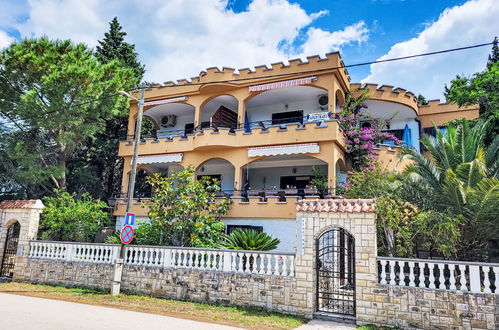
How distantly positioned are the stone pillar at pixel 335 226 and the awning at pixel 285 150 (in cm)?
685

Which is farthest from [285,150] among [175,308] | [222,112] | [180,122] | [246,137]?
[180,122]

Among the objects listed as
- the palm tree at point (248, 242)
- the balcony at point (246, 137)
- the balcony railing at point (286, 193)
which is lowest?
the palm tree at point (248, 242)

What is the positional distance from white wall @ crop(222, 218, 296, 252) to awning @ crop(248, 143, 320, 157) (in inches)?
134

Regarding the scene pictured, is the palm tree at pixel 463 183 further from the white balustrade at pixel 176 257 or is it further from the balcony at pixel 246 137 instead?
the white balustrade at pixel 176 257

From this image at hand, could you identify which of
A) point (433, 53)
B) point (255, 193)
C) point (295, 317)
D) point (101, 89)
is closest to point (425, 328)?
point (295, 317)

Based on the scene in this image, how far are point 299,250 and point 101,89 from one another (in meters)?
15.4

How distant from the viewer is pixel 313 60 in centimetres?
1742

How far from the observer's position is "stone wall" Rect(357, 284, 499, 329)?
785cm

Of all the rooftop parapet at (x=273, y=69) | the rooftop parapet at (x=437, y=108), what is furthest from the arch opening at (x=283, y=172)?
the rooftop parapet at (x=437, y=108)

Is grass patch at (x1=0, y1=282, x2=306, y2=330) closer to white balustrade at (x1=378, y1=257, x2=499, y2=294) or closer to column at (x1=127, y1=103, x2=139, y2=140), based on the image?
white balustrade at (x1=378, y1=257, x2=499, y2=294)

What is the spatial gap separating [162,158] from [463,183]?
1522 centimetres

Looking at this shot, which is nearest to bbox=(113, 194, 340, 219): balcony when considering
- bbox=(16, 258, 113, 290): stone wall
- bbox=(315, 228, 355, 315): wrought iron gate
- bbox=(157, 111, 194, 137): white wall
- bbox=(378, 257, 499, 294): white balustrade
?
bbox=(16, 258, 113, 290): stone wall

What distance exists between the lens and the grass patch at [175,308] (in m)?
8.83

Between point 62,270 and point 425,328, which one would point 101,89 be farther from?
point 425,328
